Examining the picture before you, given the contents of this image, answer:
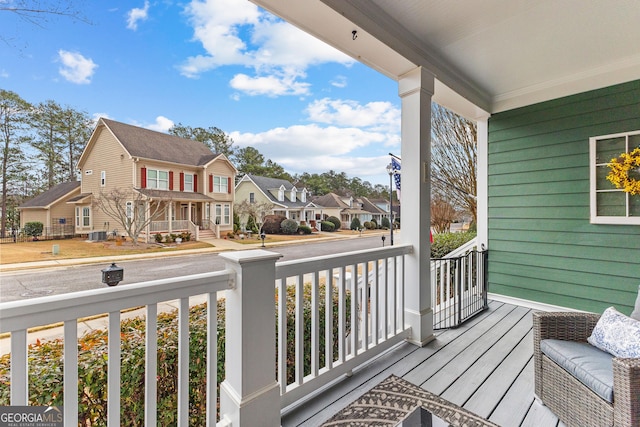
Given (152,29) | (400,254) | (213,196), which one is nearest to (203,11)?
(152,29)

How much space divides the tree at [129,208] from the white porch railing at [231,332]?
0.79 ft

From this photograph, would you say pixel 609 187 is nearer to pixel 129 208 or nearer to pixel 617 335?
pixel 617 335

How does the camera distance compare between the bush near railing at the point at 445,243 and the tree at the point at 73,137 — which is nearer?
the tree at the point at 73,137

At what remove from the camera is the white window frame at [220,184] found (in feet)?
4.95

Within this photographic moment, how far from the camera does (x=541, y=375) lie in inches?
70.8

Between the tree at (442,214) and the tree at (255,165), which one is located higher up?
the tree at (255,165)

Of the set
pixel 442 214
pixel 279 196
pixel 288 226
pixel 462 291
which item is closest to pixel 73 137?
pixel 279 196

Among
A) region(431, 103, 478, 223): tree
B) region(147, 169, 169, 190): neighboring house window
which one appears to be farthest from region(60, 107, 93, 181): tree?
region(431, 103, 478, 223): tree

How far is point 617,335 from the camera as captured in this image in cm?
156

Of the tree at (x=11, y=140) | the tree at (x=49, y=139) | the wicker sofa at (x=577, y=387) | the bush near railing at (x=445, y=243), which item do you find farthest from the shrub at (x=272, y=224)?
the bush near railing at (x=445, y=243)

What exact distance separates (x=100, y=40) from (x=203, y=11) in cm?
52

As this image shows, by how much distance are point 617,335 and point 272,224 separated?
1.96 metres

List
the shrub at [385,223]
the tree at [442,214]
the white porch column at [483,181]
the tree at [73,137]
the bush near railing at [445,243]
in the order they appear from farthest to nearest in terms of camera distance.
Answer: the tree at [442,214]
the bush near railing at [445,243]
the white porch column at [483,181]
the shrub at [385,223]
the tree at [73,137]

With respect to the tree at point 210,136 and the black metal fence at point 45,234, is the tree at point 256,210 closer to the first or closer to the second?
the tree at point 210,136
